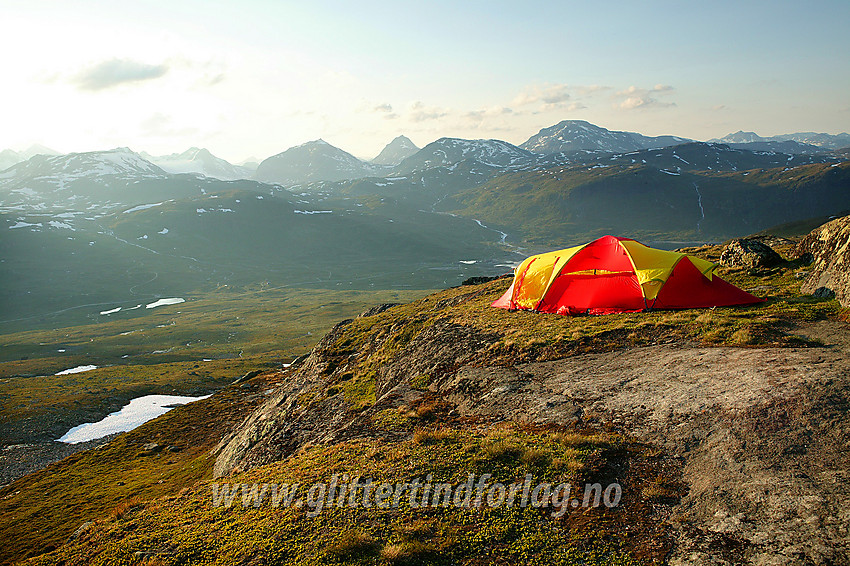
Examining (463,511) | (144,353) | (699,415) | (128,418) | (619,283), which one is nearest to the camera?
(463,511)

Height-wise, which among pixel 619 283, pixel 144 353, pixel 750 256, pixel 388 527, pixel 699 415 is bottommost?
pixel 144 353

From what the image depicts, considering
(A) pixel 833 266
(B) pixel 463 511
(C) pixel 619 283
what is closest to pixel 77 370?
(C) pixel 619 283

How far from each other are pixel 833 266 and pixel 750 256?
9.18 m

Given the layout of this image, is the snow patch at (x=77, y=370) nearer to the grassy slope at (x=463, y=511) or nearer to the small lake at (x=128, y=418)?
the small lake at (x=128, y=418)

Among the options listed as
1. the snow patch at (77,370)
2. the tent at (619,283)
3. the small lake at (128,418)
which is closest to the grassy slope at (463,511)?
the tent at (619,283)

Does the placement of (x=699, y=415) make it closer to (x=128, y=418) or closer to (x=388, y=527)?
(x=388, y=527)

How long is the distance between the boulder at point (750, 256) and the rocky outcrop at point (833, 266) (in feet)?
13.3

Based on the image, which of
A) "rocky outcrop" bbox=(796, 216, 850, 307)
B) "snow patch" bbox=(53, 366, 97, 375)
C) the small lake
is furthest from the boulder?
"snow patch" bbox=(53, 366, 97, 375)

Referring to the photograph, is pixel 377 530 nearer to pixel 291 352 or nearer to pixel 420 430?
pixel 420 430

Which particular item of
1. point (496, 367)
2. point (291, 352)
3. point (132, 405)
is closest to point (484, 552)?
point (496, 367)

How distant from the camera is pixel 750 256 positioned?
28344 mm

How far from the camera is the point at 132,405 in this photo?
233ft

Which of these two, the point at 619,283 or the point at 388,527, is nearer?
the point at 388,527

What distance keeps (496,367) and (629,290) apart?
34.2ft
